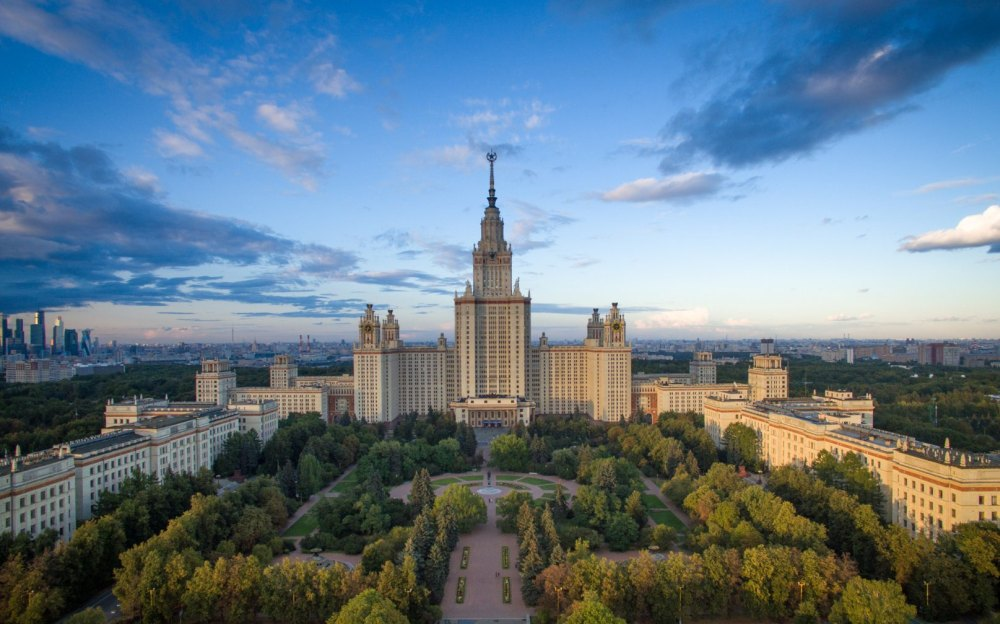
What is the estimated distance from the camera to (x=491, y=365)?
365ft

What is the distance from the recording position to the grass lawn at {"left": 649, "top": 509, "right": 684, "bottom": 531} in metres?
53.3

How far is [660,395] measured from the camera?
110062 millimetres

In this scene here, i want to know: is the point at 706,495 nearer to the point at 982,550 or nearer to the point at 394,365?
the point at 982,550

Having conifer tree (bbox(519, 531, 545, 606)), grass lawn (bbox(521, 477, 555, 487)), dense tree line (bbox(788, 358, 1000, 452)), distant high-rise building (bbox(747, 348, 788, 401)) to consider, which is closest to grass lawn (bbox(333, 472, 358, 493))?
grass lawn (bbox(521, 477, 555, 487))

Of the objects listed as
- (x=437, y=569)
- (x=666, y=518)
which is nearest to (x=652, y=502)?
(x=666, y=518)

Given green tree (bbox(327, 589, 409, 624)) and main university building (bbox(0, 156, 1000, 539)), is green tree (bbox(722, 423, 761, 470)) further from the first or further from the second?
green tree (bbox(327, 589, 409, 624))

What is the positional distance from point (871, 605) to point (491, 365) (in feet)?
270

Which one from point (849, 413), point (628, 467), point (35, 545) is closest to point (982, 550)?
point (628, 467)

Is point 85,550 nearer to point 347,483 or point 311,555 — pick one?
point 311,555

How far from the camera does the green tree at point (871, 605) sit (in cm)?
3114

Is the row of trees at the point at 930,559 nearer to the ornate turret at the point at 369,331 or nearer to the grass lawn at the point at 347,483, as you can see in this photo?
the grass lawn at the point at 347,483

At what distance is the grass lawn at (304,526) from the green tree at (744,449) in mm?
45920

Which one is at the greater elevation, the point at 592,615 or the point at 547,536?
the point at 592,615

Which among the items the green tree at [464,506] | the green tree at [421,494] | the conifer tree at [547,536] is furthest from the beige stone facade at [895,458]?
the green tree at [421,494]
